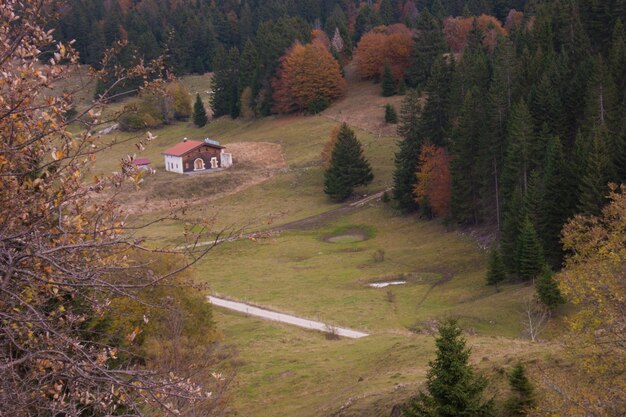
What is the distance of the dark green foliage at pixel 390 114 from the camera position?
308ft

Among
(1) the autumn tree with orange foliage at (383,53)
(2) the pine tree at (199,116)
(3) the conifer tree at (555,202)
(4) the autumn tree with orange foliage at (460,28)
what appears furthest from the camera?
(2) the pine tree at (199,116)

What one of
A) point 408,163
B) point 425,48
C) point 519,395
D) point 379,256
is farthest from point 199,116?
point 519,395

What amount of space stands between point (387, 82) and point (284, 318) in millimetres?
65276

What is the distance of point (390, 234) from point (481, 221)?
8614 mm

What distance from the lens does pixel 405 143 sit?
72.1m

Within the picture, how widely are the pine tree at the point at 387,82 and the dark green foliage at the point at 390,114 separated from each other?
8948 millimetres

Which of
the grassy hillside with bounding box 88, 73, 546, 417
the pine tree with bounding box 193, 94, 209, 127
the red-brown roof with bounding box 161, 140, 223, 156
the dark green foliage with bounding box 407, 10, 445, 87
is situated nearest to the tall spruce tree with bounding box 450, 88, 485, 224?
the grassy hillside with bounding box 88, 73, 546, 417

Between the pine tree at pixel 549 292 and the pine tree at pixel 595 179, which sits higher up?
the pine tree at pixel 595 179

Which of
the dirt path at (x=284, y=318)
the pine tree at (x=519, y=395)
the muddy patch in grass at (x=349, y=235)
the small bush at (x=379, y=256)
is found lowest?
the muddy patch in grass at (x=349, y=235)

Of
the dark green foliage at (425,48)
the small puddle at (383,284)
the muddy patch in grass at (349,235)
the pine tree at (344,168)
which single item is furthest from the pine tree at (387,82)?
the small puddle at (383,284)

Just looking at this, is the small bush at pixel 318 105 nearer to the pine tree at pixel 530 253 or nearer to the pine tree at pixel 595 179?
the pine tree at pixel 530 253

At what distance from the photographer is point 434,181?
66.9m

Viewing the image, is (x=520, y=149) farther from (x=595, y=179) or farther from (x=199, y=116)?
(x=199, y=116)

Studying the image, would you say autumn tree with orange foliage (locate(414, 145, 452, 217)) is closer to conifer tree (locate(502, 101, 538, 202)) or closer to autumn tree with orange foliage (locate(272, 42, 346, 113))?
conifer tree (locate(502, 101, 538, 202))
